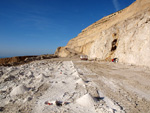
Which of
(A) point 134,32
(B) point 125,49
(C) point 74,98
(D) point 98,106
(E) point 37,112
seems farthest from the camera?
(B) point 125,49

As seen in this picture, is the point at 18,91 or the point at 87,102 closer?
the point at 87,102

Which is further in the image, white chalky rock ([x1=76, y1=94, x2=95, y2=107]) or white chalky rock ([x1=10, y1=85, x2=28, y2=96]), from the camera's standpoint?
white chalky rock ([x1=10, y1=85, x2=28, y2=96])

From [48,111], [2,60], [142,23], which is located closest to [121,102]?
[48,111]

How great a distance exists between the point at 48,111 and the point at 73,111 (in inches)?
21.3

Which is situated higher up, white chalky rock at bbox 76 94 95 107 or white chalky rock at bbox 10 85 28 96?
white chalky rock at bbox 10 85 28 96

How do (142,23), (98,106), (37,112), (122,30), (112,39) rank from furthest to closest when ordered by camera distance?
(112,39)
(122,30)
(142,23)
(98,106)
(37,112)

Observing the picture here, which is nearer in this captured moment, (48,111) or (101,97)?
(48,111)

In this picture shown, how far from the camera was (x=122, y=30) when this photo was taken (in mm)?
14094

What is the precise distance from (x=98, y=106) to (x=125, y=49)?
11.3m

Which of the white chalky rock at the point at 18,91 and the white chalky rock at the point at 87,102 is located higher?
the white chalky rock at the point at 18,91

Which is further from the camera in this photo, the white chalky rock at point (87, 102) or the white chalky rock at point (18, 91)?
the white chalky rock at point (18, 91)

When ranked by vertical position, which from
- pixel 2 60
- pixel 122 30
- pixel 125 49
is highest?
pixel 122 30

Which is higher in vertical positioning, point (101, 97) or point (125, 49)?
point (125, 49)

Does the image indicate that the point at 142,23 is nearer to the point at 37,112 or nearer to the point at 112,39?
the point at 112,39
